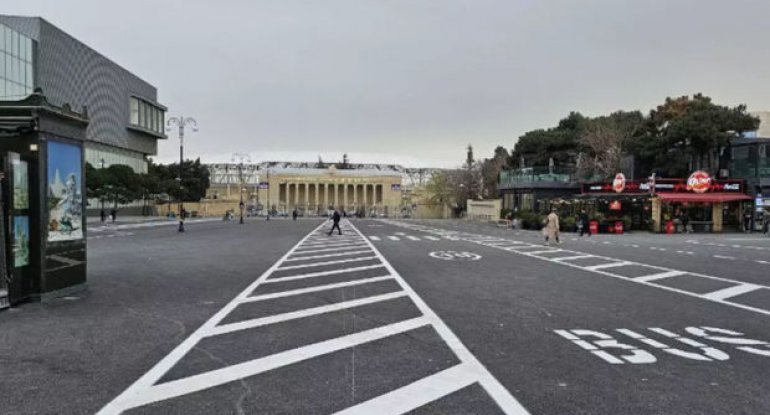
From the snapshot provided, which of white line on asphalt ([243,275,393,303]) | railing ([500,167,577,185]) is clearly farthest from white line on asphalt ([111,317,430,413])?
railing ([500,167,577,185])

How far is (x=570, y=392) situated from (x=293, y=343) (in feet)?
11.1

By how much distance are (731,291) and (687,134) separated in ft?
143

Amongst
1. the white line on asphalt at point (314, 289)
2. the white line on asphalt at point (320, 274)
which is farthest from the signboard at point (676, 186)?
the white line on asphalt at point (314, 289)

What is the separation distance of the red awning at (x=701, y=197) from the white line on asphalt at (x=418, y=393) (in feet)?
147

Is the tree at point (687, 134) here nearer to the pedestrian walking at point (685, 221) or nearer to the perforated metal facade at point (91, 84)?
the pedestrian walking at point (685, 221)

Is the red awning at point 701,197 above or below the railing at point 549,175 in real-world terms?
below

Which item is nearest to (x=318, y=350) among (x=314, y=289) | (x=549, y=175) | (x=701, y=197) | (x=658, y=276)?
(x=314, y=289)

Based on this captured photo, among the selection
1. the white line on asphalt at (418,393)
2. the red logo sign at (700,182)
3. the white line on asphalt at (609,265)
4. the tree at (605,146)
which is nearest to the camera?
the white line on asphalt at (418,393)

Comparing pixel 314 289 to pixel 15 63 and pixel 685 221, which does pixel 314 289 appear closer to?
pixel 685 221

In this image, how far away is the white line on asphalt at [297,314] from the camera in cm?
828

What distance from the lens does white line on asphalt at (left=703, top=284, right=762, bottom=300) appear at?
1185 centimetres

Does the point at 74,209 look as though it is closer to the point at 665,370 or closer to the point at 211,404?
the point at 211,404

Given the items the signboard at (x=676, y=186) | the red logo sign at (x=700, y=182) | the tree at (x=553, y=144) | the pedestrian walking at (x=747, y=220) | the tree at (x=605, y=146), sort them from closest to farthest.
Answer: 1. the red logo sign at (x=700, y=182)
2. the signboard at (x=676, y=186)
3. the pedestrian walking at (x=747, y=220)
4. the tree at (x=605, y=146)
5. the tree at (x=553, y=144)

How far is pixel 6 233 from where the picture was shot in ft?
31.6
